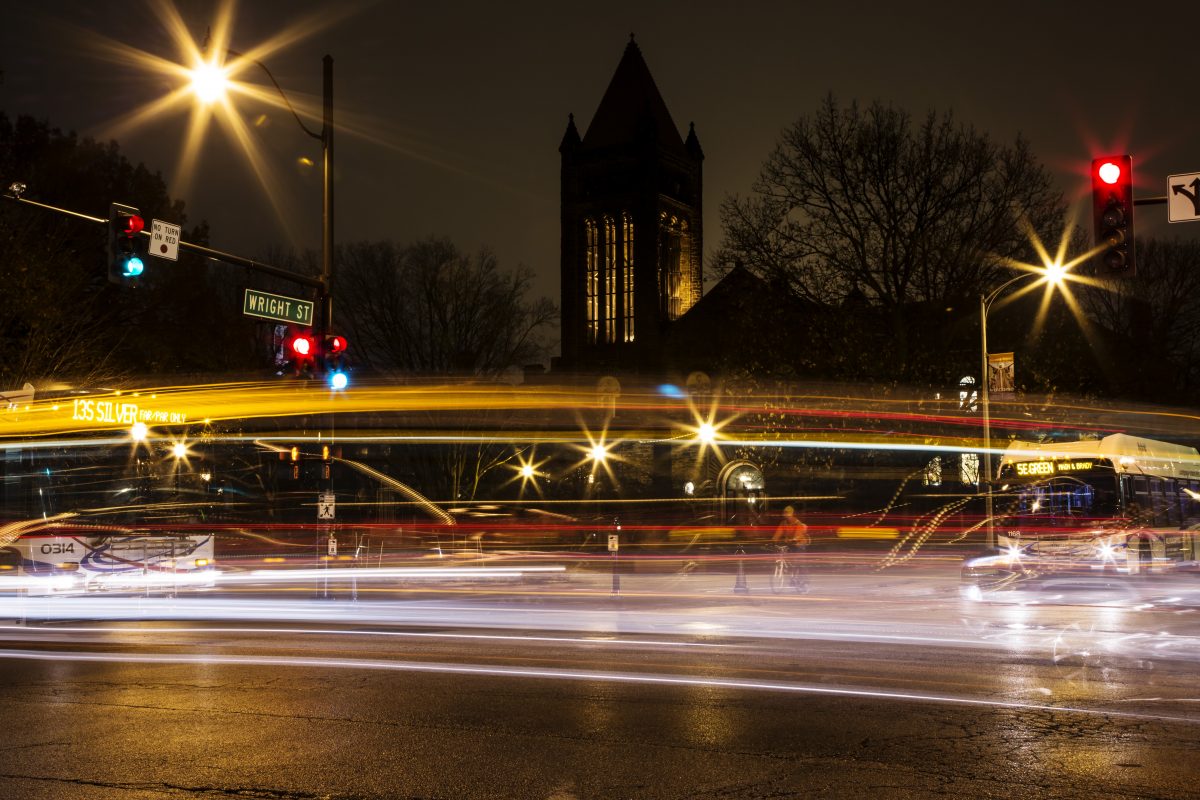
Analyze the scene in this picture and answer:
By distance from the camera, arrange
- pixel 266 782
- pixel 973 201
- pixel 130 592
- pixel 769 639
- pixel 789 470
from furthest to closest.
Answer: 1. pixel 789 470
2. pixel 973 201
3. pixel 130 592
4. pixel 769 639
5. pixel 266 782

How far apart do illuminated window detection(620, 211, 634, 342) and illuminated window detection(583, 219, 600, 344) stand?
256 cm

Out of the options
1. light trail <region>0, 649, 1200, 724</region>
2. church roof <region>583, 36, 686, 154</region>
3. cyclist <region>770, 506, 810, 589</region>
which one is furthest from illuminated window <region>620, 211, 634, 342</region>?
light trail <region>0, 649, 1200, 724</region>

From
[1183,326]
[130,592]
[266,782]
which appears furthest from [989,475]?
[1183,326]

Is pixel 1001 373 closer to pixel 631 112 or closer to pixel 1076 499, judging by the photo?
pixel 1076 499

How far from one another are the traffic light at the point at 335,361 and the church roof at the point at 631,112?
70640 millimetres

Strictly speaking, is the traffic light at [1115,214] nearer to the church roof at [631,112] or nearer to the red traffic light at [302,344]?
the red traffic light at [302,344]

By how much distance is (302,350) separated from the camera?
19.8 m

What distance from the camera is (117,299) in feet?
145

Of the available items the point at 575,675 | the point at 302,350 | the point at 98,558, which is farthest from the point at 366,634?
the point at 98,558

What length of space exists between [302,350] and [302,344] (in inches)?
4.6

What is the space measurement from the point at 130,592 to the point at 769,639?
39.7 feet

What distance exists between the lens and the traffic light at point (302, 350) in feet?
64.9

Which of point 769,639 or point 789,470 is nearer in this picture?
point 769,639

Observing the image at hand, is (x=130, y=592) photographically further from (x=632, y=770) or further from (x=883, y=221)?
(x=883, y=221)
